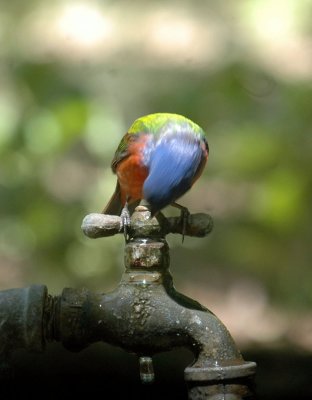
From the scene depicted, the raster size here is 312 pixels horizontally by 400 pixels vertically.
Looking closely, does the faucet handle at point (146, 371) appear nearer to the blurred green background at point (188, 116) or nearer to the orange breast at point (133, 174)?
the orange breast at point (133, 174)

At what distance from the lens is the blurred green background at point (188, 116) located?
10.7ft

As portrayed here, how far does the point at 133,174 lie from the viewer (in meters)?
2.23

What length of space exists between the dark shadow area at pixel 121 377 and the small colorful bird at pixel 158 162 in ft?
1.21

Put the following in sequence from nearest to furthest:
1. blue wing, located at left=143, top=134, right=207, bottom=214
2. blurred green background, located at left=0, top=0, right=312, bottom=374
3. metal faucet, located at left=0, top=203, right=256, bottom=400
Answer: metal faucet, located at left=0, top=203, right=256, bottom=400, blue wing, located at left=143, top=134, right=207, bottom=214, blurred green background, located at left=0, top=0, right=312, bottom=374

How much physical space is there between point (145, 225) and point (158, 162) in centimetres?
25

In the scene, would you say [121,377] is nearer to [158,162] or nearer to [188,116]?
[158,162]

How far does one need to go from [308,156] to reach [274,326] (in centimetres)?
58

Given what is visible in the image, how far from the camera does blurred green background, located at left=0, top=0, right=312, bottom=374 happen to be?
128 inches

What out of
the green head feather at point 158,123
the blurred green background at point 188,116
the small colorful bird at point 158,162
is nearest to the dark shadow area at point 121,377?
the small colorful bird at point 158,162

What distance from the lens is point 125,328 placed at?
1.59 metres

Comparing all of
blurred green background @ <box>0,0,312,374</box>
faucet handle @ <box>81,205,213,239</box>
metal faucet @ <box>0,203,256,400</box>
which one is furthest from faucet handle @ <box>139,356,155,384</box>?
blurred green background @ <box>0,0,312,374</box>

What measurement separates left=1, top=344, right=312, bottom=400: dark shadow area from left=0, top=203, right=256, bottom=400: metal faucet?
0.55 metres

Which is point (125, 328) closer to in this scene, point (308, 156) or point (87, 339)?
point (87, 339)

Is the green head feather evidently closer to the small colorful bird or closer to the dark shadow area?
the small colorful bird
